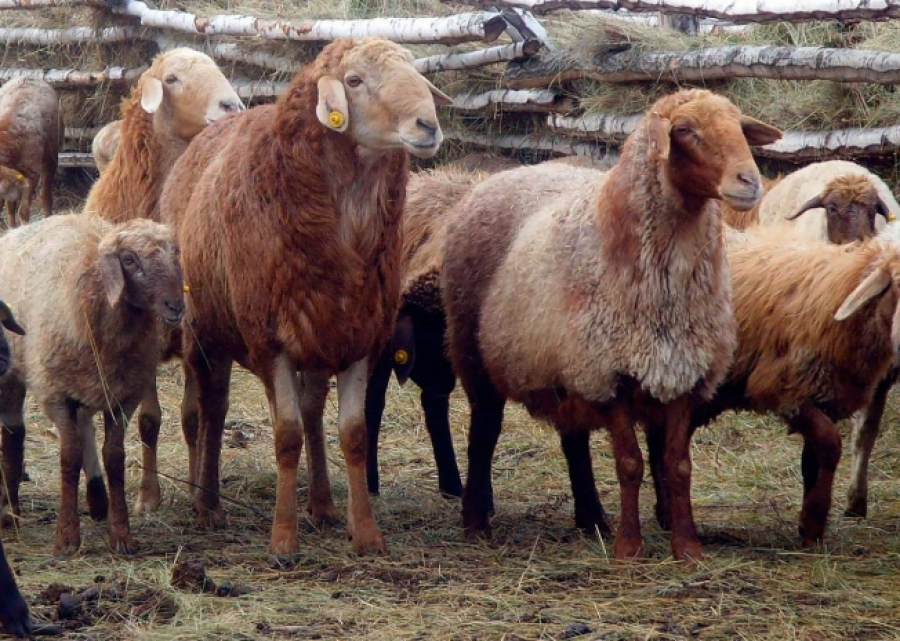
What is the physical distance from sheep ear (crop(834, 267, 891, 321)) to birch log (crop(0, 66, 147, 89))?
383 inches

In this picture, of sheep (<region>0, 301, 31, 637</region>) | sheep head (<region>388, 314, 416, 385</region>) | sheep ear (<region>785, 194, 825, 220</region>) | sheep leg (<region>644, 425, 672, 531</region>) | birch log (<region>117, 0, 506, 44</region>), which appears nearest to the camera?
sheep (<region>0, 301, 31, 637</region>)

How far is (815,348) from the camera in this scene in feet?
21.6

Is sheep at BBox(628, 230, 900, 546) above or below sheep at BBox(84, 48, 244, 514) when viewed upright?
below

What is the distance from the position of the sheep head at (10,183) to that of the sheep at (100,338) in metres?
7.38

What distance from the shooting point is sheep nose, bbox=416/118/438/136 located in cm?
627

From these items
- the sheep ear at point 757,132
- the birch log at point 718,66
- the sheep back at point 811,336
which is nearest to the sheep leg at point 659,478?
the sheep back at point 811,336

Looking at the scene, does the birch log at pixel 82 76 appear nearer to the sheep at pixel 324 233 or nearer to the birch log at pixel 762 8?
the birch log at pixel 762 8

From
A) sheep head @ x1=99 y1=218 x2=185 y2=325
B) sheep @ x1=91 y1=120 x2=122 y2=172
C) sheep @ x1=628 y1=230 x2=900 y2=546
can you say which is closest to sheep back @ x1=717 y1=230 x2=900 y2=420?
sheep @ x1=628 y1=230 x2=900 y2=546

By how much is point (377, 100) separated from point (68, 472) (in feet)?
7.37

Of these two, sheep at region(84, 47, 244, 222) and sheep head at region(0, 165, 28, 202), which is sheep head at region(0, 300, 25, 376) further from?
sheep head at region(0, 165, 28, 202)

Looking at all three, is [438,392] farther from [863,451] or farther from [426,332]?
[863,451]

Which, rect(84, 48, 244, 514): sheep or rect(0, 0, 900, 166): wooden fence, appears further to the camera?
rect(0, 0, 900, 166): wooden fence

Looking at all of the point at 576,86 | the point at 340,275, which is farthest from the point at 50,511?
the point at 576,86

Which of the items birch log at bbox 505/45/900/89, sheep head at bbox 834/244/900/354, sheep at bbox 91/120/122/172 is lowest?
sheep head at bbox 834/244/900/354
